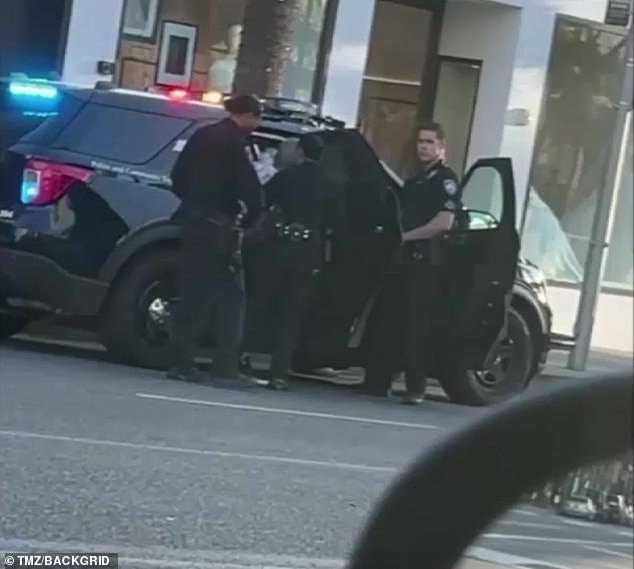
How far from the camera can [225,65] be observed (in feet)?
49.8

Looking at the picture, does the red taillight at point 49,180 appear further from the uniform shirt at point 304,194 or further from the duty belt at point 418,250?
the duty belt at point 418,250

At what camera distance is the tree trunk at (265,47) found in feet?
45.6

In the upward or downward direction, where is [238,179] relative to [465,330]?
upward

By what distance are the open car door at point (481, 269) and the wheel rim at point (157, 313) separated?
5.27 ft

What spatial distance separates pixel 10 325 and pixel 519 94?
8.18 metres

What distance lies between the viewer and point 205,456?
297 inches

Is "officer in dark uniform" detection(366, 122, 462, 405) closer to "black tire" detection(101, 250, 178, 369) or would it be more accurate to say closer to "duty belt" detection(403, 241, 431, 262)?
"duty belt" detection(403, 241, 431, 262)

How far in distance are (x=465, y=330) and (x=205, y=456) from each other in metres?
3.70

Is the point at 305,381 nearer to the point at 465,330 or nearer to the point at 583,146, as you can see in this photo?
the point at 465,330

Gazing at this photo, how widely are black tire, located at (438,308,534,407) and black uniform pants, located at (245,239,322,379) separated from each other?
3.75ft

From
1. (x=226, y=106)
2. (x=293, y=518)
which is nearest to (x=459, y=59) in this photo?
(x=226, y=106)

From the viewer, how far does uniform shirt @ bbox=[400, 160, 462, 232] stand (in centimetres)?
1058

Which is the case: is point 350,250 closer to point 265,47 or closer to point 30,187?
point 30,187

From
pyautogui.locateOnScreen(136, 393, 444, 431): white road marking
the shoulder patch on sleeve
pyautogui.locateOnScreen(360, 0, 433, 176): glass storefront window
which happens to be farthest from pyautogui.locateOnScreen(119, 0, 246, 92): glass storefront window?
pyautogui.locateOnScreen(136, 393, 444, 431): white road marking
